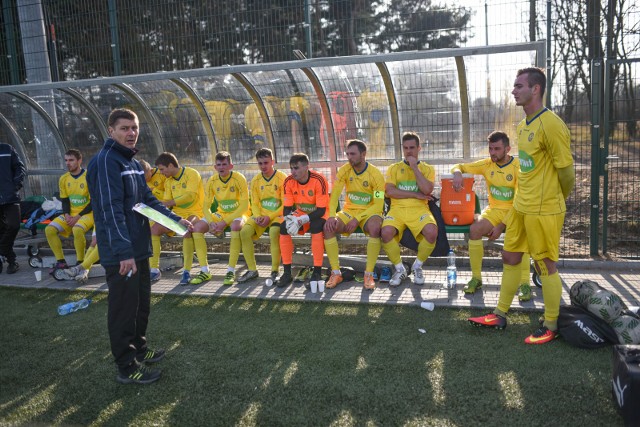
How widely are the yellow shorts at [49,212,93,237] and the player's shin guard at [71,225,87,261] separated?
0.17 ft

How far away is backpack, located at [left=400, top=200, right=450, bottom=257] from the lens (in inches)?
212

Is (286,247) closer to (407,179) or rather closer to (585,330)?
(407,179)

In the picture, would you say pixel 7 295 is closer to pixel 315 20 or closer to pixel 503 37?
pixel 315 20

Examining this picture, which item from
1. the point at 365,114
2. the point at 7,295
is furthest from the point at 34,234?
the point at 365,114

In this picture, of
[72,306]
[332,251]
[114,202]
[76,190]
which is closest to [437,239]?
[332,251]

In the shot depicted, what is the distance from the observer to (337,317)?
4570mm

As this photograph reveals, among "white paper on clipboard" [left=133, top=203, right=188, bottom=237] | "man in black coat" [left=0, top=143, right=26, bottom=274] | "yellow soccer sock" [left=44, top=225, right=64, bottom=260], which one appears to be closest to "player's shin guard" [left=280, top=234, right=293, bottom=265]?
"white paper on clipboard" [left=133, top=203, right=188, bottom=237]

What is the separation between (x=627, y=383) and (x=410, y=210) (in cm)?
307

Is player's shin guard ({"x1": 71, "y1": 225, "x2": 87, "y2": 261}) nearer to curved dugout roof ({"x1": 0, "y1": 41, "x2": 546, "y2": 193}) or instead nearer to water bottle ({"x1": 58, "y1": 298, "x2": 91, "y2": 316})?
water bottle ({"x1": 58, "y1": 298, "x2": 91, "y2": 316})

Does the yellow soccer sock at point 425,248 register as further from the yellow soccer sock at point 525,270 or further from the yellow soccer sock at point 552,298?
the yellow soccer sock at point 552,298

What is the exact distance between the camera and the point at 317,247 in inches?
221

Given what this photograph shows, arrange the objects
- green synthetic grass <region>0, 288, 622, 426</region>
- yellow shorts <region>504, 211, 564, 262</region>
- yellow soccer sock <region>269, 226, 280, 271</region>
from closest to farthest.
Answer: green synthetic grass <region>0, 288, 622, 426</region>
yellow shorts <region>504, 211, 564, 262</region>
yellow soccer sock <region>269, 226, 280, 271</region>

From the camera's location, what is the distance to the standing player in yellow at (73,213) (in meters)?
6.50

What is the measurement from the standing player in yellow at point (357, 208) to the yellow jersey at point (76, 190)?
3373 mm
